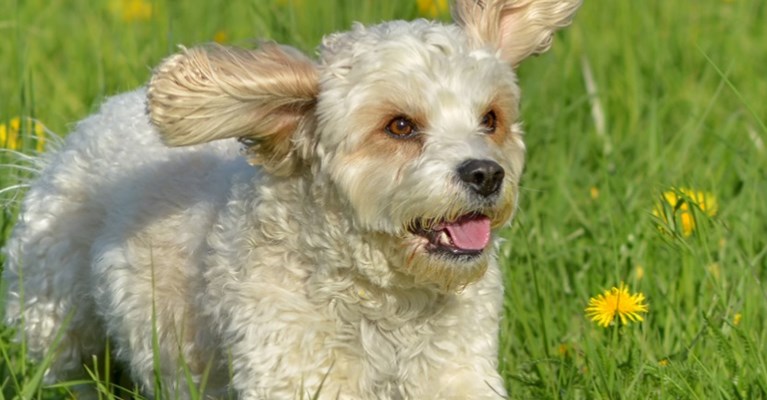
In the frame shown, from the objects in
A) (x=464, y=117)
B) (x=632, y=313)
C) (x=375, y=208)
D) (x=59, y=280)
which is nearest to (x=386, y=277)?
(x=375, y=208)

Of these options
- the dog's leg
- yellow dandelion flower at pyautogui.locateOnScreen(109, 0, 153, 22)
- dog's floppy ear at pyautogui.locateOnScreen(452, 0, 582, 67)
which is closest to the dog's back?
the dog's leg

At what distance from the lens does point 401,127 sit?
459 centimetres

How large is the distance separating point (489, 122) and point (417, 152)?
316 mm

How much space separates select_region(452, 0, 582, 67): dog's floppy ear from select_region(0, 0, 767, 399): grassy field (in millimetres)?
555

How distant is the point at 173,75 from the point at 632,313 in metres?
1.58

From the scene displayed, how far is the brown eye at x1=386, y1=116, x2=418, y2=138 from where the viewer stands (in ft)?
15.0

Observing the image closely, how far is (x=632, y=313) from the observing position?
492cm

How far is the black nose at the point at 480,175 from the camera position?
4445 millimetres

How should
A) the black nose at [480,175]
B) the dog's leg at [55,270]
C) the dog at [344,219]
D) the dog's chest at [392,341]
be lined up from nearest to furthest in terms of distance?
1. the black nose at [480,175]
2. the dog at [344,219]
3. the dog's chest at [392,341]
4. the dog's leg at [55,270]

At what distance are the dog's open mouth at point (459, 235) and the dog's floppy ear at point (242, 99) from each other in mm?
482

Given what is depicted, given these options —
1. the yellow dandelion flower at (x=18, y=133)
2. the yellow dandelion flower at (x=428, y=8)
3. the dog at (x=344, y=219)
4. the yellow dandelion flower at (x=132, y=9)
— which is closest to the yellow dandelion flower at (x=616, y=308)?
the dog at (x=344, y=219)

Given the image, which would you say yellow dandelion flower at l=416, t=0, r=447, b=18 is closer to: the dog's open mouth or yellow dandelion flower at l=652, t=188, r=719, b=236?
yellow dandelion flower at l=652, t=188, r=719, b=236

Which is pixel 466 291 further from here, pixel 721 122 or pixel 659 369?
pixel 721 122

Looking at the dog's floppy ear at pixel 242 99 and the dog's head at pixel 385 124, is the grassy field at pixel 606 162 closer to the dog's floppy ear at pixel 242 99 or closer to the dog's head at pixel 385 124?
the dog's head at pixel 385 124
